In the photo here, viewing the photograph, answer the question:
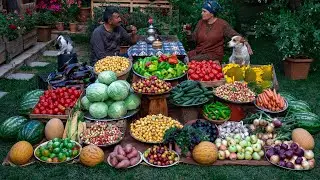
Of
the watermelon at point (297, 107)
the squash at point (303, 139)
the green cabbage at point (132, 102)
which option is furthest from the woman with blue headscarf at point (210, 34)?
the squash at point (303, 139)

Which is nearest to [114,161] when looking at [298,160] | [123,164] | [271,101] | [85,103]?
[123,164]

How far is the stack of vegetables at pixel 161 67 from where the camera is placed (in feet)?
23.0

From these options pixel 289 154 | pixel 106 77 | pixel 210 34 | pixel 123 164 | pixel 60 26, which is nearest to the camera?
pixel 123 164

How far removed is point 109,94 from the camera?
6.29 meters

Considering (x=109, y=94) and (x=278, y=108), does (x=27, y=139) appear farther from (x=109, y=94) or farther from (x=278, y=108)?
(x=278, y=108)

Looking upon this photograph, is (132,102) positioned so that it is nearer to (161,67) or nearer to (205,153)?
(161,67)

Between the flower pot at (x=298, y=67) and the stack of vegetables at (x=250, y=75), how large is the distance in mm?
2010

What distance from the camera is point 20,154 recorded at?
17.1 ft

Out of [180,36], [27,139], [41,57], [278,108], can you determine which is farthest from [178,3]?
[27,139]

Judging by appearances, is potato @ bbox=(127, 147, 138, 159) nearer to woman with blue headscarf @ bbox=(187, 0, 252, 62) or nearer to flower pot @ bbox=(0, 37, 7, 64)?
woman with blue headscarf @ bbox=(187, 0, 252, 62)

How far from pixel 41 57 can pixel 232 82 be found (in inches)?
242

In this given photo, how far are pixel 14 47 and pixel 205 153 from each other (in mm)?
6788

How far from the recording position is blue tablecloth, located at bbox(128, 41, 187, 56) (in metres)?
7.89

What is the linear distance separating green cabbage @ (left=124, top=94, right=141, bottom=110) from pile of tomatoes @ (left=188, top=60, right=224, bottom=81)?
108cm
